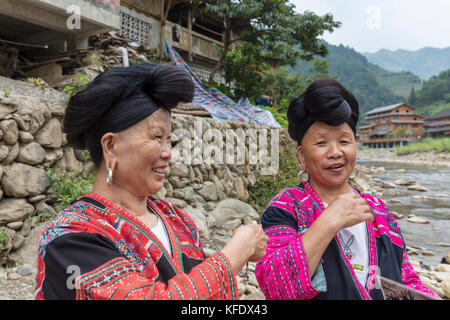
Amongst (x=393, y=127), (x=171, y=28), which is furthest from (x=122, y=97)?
(x=393, y=127)

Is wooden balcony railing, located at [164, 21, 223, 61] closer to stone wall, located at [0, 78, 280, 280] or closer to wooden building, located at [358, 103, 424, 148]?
stone wall, located at [0, 78, 280, 280]

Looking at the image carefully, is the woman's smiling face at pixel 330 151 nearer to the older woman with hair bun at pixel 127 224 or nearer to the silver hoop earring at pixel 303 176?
the silver hoop earring at pixel 303 176

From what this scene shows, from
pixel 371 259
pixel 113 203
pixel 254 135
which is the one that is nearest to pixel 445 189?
pixel 254 135

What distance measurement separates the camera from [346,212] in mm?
1289

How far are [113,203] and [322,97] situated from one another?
3.31 feet

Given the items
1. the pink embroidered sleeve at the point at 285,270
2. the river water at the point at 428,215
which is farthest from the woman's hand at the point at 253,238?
the river water at the point at 428,215

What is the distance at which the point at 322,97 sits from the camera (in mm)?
1434

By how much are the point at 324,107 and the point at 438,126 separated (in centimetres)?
4845

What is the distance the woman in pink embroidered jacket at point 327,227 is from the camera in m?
1.28

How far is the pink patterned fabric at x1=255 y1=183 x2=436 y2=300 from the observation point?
4.22 feet

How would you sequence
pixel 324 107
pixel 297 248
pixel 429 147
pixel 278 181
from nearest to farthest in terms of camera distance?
pixel 297 248 → pixel 324 107 → pixel 278 181 → pixel 429 147

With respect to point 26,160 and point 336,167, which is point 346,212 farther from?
point 26,160

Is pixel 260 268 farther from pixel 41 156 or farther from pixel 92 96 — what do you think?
pixel 41 156

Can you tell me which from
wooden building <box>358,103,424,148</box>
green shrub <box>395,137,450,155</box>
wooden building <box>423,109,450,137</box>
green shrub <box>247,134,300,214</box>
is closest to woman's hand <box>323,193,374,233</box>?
green shrub <box>247,134,300,214</box>
